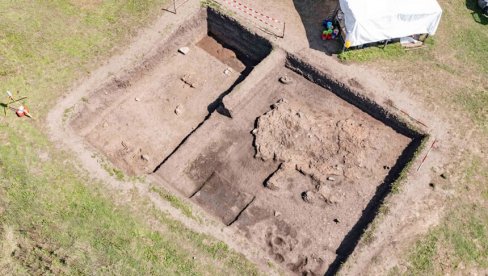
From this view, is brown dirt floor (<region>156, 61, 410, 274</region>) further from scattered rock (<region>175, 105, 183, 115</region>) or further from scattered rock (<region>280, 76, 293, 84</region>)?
scattered rock (<region>175, 105, 183, 115</region>)

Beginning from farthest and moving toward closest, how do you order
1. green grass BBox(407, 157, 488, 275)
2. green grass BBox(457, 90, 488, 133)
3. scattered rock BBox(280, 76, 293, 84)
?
scattered rock BBox(280, 76, 293, 84) < green grass BBox(457, 90, 488, 133) < green grass BBox(407, 157, 488, 275)

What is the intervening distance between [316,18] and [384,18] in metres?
3.89

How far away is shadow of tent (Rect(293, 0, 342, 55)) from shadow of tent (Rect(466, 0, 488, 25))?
8085mm

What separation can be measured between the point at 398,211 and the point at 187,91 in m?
11.3

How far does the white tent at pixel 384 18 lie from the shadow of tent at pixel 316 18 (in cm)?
133

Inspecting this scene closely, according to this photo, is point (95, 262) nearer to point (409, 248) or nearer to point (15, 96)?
point (15, 96)

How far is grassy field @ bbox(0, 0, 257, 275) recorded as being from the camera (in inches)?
528

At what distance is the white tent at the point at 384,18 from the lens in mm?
18453

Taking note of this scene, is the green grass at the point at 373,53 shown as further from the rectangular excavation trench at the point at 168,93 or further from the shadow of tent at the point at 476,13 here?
the shadow of tent at the point at 476,13

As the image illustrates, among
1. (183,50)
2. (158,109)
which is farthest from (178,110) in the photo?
(183,50)

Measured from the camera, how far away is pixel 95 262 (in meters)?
13.4

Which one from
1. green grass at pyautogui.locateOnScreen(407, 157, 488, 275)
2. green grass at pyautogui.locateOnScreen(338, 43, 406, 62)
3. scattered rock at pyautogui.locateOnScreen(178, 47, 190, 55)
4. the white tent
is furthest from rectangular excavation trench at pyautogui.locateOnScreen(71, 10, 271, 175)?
green grass at pyautogui.locateOnScreen(407, 157, 488, 275)

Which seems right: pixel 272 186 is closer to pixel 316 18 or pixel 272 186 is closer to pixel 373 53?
pixel 373 53

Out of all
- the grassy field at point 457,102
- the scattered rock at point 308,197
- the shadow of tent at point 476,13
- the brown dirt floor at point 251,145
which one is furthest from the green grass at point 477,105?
the scattered rock at point 308,197
